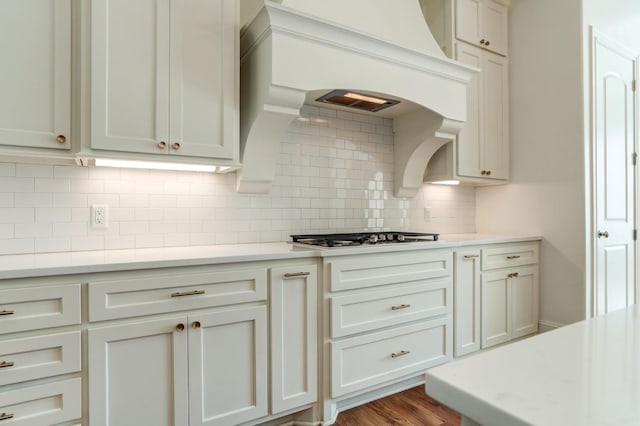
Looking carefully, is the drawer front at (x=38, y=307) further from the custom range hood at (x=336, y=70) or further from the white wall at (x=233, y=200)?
the custom range hood at (x=336, y=70)

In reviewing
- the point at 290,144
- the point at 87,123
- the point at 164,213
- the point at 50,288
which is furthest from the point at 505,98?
the point at 50,288

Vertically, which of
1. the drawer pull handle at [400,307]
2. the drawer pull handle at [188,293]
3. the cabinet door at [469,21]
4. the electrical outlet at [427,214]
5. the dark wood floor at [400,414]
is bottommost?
the dark wood floor at [400,414]

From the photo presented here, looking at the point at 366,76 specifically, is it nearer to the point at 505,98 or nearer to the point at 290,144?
the point at 290,144

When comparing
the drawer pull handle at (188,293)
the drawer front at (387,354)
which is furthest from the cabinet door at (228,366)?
the drawer front at (387,354)

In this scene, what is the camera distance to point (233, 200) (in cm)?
239

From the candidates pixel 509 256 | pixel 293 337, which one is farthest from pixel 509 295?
pixel 293 337

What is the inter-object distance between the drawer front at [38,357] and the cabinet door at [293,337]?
2.71 ft

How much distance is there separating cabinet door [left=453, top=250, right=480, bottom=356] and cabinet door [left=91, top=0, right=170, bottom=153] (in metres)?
2.02

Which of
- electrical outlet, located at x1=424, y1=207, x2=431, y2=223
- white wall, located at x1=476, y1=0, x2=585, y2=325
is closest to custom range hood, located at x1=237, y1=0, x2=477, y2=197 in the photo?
electrical outlet, located at x1=424, y1=207, x2=431, y2=223

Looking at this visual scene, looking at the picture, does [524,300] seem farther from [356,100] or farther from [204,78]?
[204,78]

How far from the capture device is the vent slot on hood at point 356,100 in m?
2.37

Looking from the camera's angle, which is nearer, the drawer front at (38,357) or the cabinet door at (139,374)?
the drawer front at (38,357)

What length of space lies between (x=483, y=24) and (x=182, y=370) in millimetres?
3413

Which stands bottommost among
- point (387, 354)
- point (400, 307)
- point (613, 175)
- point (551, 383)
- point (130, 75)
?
point (387, 354)
